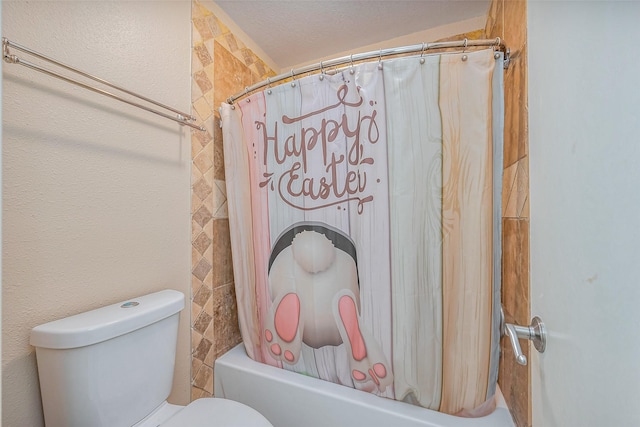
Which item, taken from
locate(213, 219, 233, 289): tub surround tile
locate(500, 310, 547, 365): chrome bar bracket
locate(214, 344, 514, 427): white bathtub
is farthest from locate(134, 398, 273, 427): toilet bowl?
locate(500, 310, 547, 365): chrome bar bracket

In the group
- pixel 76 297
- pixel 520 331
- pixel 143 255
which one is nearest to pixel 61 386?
pixel 76 297

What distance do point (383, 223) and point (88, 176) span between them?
105cm

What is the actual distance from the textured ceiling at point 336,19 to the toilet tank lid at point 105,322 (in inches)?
58.2

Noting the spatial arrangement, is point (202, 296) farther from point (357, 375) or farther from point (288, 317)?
point (357, 375)

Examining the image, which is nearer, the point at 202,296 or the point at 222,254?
the point at 202,296

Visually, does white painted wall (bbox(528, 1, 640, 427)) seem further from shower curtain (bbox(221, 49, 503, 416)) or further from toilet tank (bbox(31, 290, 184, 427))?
toilet tank (bbox(31, 290, 184, 427))

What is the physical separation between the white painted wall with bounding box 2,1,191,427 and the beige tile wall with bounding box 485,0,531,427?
133 cm

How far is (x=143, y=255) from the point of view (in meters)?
1.01

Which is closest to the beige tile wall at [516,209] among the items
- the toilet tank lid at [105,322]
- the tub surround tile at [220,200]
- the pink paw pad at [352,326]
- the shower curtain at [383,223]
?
the shower curtain at [383,223]

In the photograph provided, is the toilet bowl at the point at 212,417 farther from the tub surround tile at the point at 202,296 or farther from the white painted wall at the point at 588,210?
the white painted wall at the point at 588,210

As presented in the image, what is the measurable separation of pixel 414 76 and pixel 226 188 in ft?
3.28

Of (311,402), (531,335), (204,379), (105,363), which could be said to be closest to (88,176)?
(105,363)

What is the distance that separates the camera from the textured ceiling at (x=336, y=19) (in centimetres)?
133

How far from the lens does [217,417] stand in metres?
0.89
